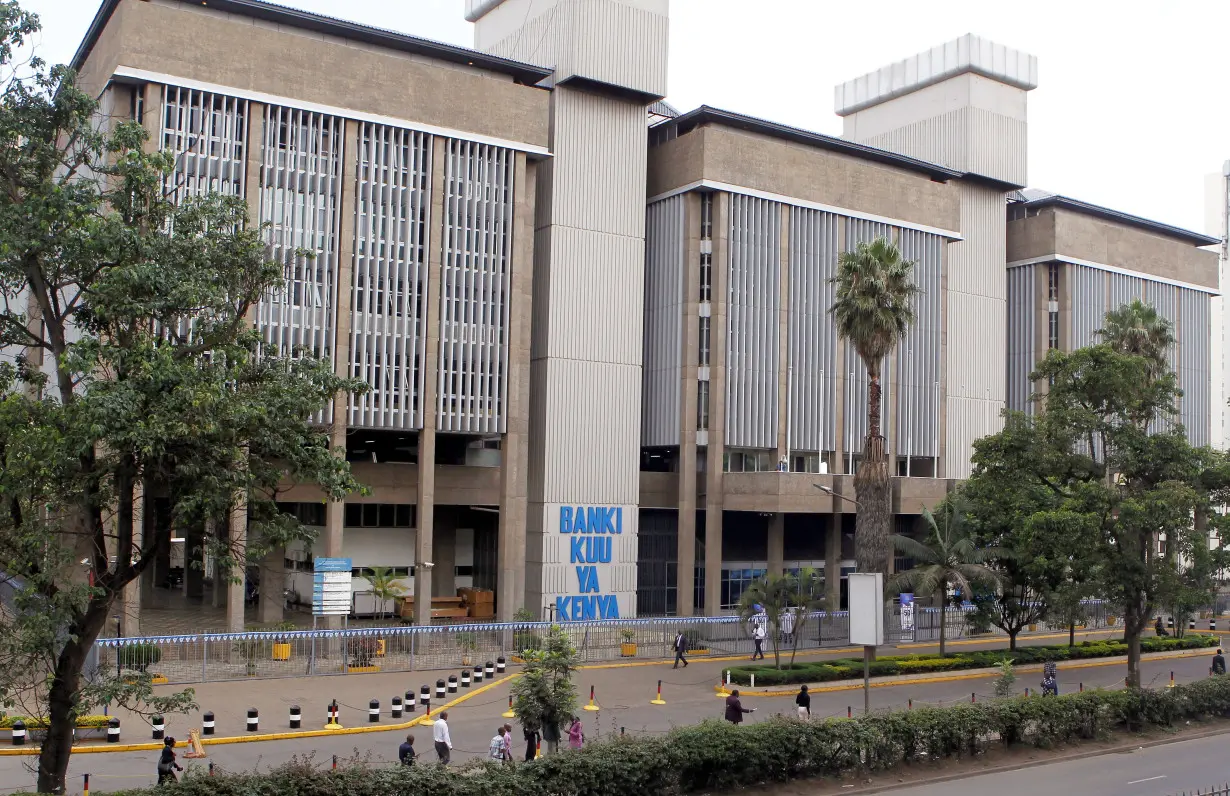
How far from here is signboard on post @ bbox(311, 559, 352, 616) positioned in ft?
140

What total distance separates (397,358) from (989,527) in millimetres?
24265

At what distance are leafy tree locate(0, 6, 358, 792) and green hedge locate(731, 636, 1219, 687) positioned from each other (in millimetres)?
23431

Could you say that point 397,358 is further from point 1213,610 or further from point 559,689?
point 1213,610

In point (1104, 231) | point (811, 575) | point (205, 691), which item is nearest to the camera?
point (205, 691)

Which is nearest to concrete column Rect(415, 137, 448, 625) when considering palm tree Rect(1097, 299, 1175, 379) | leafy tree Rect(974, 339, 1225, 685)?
leafy tree Rect(974, 339, 1225, 685)

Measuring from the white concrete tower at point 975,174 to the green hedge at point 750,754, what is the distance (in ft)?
117

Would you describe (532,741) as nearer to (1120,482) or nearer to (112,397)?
(112,397)

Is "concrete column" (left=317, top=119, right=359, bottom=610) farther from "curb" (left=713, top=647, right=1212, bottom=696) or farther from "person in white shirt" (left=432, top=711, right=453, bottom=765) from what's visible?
Result: "person in white shirt" (left=432, top=711, right=453, bottom=765)

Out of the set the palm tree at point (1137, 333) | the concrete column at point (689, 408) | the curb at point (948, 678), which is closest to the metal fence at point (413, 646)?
the curb at point (948, 678)

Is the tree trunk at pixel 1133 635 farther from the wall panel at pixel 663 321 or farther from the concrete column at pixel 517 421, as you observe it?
the wall panel at pixel 663 321

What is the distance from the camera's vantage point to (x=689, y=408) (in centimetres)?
5550

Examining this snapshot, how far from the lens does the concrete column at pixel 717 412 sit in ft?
180

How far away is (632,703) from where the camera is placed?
112ft

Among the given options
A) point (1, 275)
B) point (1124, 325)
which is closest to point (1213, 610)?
point (1124, 325)
